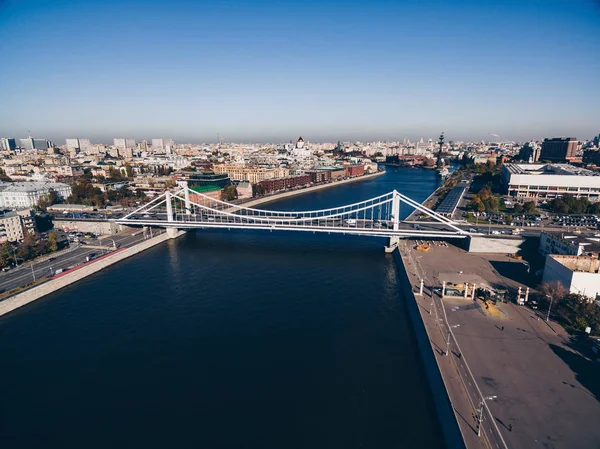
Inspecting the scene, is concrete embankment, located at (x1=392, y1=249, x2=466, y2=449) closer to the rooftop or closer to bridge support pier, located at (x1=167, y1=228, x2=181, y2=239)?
bridge support pier, located at (x1=167, y1=228, x2=181, y2=239)

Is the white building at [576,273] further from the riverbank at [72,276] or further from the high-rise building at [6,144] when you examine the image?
the high-rise building at [6,144]

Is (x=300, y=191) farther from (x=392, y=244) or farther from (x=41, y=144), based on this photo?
(x=41, y=144)

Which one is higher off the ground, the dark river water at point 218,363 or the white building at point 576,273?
the white building at point 576,273

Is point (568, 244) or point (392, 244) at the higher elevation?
point (568, 244)

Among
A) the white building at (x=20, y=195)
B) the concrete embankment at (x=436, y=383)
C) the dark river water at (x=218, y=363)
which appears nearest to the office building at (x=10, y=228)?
the dark river water at (x=218, y=363)

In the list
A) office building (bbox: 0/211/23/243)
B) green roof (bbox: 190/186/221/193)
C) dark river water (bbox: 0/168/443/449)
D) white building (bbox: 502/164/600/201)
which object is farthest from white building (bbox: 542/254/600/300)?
green roof (bbox: 190/186/221/193)

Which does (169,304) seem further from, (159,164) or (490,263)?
(159,164)

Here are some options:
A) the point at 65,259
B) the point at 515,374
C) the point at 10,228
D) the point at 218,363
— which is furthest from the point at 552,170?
the point at 10,228
